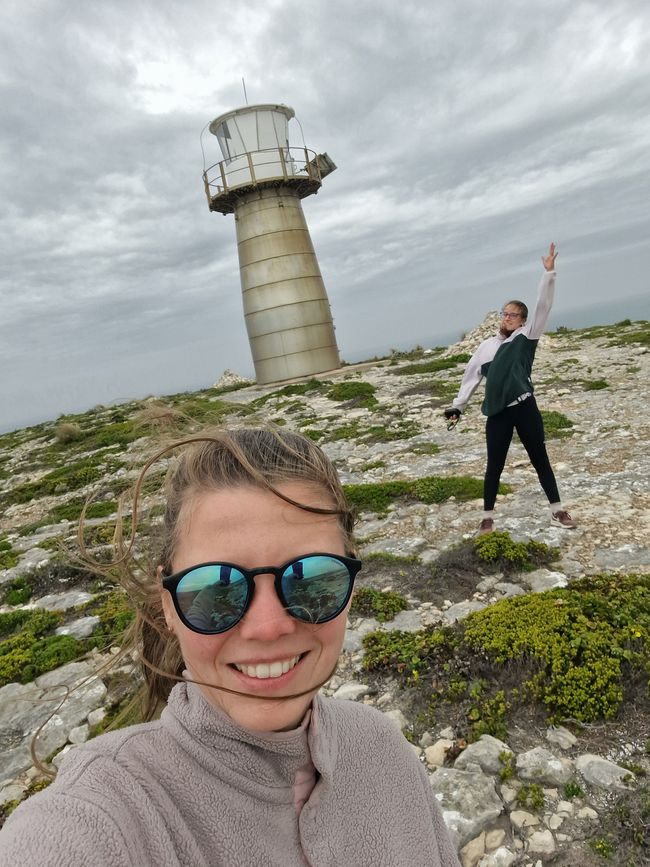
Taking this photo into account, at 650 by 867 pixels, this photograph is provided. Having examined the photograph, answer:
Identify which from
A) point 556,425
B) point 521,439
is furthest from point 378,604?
point 556,425

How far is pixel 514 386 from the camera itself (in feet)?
25.5

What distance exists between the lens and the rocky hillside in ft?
12.2

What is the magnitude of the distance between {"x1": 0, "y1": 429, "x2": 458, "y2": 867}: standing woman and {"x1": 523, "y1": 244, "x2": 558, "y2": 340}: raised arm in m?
6.04

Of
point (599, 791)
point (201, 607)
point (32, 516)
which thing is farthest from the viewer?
point (32, 516)

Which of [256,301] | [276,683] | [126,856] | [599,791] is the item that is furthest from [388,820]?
[256,301]

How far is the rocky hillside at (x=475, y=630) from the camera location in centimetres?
371

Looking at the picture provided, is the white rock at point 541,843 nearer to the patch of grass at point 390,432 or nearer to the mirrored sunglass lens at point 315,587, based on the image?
the mirrored sunglass lens at point 315,587

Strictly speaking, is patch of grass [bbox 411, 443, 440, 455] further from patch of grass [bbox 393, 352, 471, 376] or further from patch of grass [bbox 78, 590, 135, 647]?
patch of grass [bbox 393, 352, 471, 376]

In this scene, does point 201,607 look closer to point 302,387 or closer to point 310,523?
point 310,523

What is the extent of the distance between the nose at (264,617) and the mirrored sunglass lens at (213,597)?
0.12ft

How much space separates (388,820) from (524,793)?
7.16 feet

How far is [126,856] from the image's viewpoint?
54.8 inches

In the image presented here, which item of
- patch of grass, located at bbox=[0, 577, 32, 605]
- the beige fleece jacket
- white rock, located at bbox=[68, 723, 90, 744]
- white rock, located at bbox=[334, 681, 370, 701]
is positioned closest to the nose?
the beige fleece jacket

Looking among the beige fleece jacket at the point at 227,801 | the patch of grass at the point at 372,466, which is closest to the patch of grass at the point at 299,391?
the patch of grass at the point at 372,466
